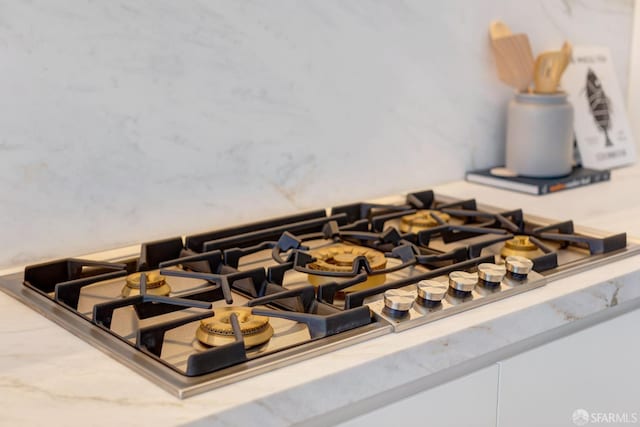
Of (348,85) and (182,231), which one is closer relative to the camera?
(182,231)

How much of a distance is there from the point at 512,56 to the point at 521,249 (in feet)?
2.01

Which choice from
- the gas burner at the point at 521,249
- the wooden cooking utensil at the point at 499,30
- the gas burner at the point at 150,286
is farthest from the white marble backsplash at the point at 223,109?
the gas burner at the point at 521,249

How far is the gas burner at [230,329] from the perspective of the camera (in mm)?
948

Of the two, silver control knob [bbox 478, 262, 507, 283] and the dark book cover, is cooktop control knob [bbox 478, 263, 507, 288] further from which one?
the dark book cover

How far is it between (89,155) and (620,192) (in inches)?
42.7

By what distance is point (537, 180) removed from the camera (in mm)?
1743

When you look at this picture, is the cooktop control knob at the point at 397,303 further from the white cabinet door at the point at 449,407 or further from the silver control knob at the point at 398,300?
the white cabinet door at the point at 449,407

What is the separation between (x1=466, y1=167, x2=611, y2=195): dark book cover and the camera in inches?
67.2

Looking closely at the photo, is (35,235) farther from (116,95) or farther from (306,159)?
(306,159)

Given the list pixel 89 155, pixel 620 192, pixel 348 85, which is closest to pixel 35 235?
pixel 89 155

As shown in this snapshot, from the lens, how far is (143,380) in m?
0.85

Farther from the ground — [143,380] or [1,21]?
[1,21]

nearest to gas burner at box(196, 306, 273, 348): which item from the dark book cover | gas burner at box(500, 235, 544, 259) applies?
gas burner at box(500, 235, 544, 259)

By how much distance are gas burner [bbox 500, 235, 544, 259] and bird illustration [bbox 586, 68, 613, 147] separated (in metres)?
0.76
